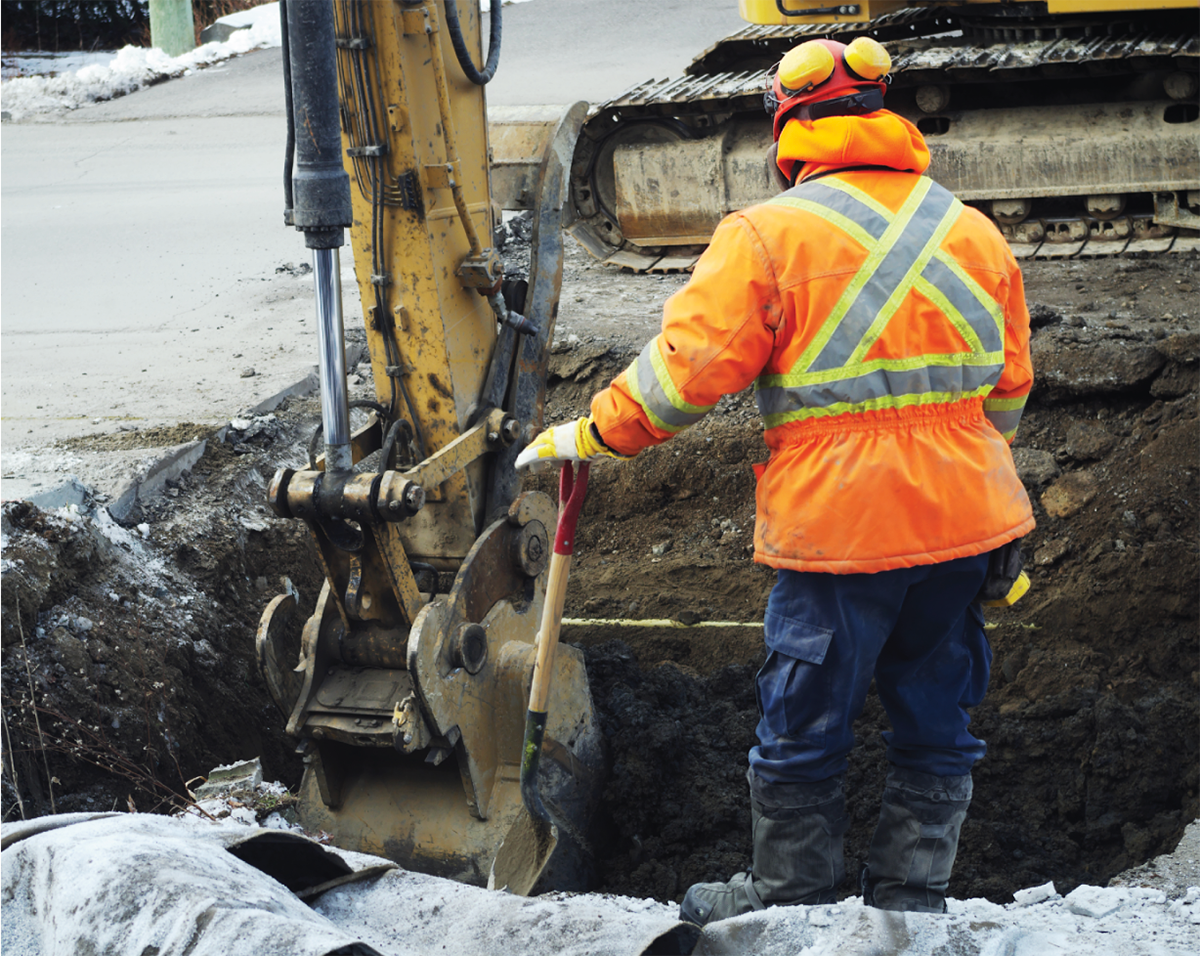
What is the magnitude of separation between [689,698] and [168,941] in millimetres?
3048

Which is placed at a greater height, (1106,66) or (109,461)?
(1106,66)

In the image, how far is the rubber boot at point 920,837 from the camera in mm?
3066

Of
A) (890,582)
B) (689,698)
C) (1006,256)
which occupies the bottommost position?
(689,698)

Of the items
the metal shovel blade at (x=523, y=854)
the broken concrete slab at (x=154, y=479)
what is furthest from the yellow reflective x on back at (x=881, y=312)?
the broken concrete slab at (x=154, y=479)

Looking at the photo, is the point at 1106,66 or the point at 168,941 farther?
the point at 1106,66

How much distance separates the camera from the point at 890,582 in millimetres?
2822

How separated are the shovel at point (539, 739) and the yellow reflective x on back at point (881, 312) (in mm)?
658

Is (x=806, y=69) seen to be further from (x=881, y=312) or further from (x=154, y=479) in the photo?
(x=154, y=479)

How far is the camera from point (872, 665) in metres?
2.88

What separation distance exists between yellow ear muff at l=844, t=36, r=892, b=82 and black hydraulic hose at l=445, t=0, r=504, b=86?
3.29 feet

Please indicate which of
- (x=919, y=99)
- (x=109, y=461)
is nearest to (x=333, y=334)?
(x=109, y=461)

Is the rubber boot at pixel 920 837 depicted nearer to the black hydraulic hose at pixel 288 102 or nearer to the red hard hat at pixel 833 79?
the red hard hat at pixel 833 79

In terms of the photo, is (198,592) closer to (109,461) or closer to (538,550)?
(109,461)

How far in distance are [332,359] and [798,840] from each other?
5.66 ft
